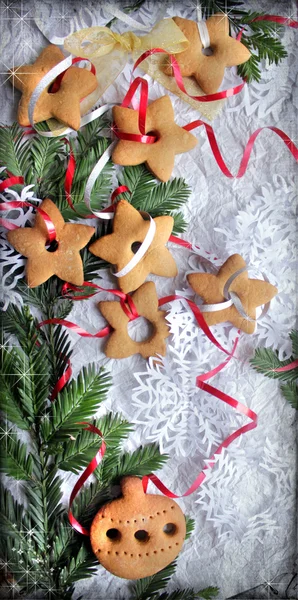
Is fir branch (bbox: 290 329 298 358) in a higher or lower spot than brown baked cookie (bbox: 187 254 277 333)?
→ lower

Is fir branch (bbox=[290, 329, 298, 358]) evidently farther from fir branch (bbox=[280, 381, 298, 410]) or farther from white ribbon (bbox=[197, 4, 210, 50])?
white ribbon (bbox=[197, 4, 210, 50])

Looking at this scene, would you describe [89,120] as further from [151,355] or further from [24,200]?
[151,355]

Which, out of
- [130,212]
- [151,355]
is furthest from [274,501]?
[130,212]

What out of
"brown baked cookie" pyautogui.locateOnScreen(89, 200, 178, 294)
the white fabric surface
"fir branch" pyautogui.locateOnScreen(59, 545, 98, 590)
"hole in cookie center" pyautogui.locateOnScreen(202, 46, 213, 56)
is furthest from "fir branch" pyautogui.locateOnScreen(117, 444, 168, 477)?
"hole in cookie center" pyautogui.locateOnScreen(202, 46, 213, 56)

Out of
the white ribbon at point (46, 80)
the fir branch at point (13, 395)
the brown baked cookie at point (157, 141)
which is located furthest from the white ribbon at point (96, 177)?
the fir branch at point (13, 395)

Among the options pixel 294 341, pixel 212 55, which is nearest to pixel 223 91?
pixel 212 55

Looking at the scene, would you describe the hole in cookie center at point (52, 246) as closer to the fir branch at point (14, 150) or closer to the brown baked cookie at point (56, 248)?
the brown baked cookie at point (56, 248)

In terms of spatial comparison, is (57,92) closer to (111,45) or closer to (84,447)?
(111,45)
